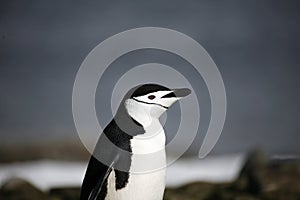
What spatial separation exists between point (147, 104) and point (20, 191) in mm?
990

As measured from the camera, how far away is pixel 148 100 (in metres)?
1.88

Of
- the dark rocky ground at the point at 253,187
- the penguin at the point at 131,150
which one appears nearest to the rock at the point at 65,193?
the dark rocky ground at the point at 253,187

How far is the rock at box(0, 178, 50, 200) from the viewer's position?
2672mm

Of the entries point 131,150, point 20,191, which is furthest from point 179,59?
point 131,150

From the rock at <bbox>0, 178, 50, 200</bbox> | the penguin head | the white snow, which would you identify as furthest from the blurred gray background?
the penguin head

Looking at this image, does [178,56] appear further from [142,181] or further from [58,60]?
[142,181]

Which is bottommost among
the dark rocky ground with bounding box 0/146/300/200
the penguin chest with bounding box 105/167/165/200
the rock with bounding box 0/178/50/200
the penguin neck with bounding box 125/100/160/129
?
the dark rocky ground with bounding box 0/146/300/200

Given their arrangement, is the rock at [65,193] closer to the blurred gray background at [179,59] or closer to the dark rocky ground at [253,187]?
the dark rocky ground at [253,187]

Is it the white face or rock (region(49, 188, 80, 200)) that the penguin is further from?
rock (region(49, 188, 80, 200))

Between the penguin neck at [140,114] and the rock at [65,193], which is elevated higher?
the penguin neck at [140,114]

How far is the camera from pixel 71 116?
2697mm

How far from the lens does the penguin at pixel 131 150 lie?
5.90 feet

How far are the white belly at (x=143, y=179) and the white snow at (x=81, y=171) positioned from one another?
2.74ft

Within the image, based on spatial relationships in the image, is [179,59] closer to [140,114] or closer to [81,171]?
[81,171]
